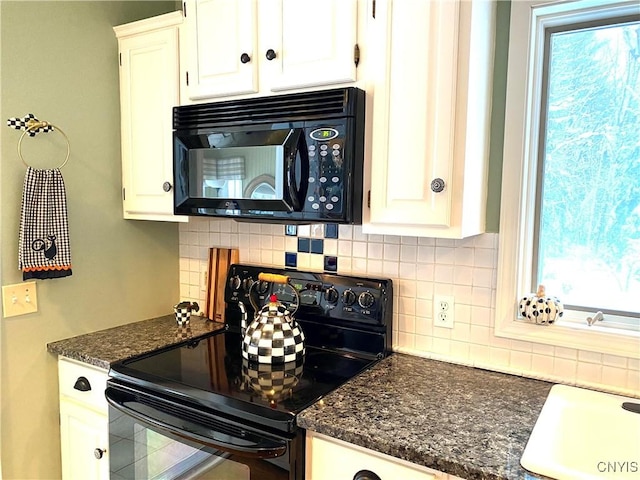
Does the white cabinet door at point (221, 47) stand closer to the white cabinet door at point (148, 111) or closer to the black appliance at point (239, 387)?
the white cabinet door at point (148, 111)

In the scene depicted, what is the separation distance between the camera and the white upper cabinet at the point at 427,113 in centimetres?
134

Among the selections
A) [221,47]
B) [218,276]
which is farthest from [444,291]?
[221,47]

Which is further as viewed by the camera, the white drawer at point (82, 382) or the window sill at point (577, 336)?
the white drawer at point (82, 382)

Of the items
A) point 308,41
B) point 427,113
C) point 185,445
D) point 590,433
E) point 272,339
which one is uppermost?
point 308,41

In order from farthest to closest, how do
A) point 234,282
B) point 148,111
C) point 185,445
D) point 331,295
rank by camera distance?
point 234,282 < point 148,111 < point 331,295 < point 185,445

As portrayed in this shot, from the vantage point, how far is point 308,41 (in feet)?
4.91

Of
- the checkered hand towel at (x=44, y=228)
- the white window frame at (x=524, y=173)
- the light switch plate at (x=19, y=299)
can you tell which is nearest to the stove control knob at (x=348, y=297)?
the white window frame at (x=524, y=173)

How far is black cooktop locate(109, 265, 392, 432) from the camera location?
4.45 feet

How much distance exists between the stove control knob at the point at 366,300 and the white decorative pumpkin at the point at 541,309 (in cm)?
49

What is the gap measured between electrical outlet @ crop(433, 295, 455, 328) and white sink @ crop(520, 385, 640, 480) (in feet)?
1.30

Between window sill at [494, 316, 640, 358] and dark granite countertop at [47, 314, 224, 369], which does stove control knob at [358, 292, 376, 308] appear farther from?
dark granite countertop at [47, 314, 224, 369]

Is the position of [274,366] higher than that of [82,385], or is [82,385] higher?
[274,366]

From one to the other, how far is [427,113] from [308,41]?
441 mm

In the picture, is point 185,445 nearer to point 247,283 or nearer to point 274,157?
point 247,283
